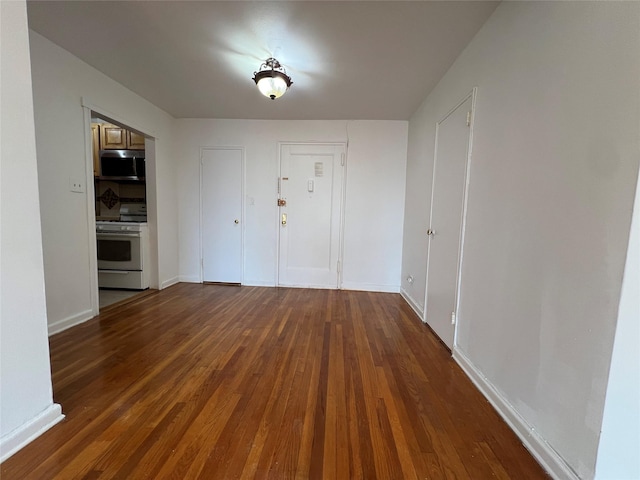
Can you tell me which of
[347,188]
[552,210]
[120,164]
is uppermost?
[120,164]

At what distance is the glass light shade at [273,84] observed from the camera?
Answer: 2.23 m

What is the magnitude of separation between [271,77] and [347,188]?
182cm

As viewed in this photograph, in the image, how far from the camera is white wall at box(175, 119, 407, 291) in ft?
12.0

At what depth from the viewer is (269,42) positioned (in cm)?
201

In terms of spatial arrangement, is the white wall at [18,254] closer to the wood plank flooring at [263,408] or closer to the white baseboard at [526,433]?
the wood plank flooring at [263,408]

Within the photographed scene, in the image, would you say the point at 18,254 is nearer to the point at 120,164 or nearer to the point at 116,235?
the point at 116,235

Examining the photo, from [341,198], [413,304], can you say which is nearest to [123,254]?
[341,198]

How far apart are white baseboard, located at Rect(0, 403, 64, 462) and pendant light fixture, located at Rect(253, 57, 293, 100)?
2.54 metres

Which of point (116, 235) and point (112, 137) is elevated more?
point (112, 137)

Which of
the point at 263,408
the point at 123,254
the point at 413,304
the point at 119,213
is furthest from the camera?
the point at 119,213

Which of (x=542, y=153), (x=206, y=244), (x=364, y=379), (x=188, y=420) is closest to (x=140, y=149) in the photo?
(x=206, y=244)

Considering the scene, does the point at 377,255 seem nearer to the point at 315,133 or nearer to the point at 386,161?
the point at 386,161

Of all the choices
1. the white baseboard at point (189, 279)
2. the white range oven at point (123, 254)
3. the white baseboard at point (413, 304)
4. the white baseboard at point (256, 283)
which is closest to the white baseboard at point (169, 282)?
the white baseboard at point (189, 279)

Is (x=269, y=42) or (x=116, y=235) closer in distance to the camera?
(x=269, y=42)
